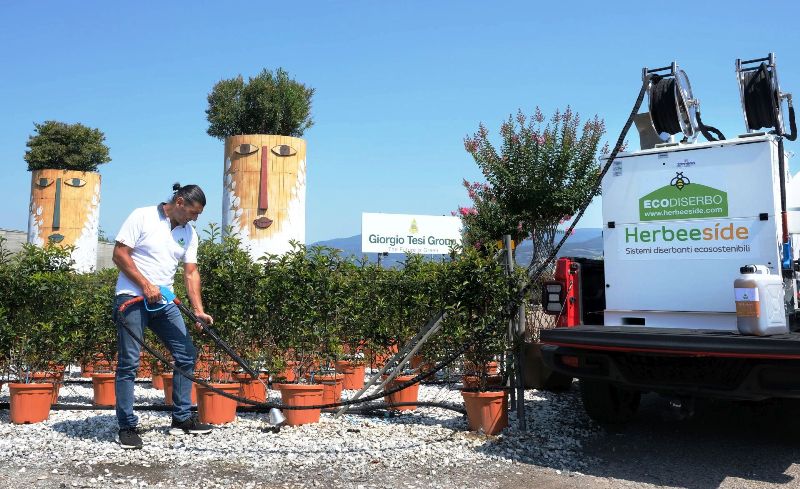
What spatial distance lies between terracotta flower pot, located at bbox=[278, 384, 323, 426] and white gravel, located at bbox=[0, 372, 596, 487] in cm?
9

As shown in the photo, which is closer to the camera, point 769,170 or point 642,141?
point 769,170

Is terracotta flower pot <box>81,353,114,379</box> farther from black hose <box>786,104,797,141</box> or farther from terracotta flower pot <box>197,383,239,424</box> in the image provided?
black hose <box>786,104,797,141</box>

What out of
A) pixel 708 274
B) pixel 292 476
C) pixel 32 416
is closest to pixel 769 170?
pixel 708 274

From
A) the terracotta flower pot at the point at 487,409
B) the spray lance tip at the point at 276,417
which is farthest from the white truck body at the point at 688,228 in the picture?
the spray lance tip at the point at 276,417

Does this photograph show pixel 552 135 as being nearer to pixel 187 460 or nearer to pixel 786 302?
pixel 786 302

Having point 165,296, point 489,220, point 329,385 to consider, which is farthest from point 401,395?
point 489,220

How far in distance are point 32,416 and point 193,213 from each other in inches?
91.1

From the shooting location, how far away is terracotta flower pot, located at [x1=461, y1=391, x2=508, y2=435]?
515cm

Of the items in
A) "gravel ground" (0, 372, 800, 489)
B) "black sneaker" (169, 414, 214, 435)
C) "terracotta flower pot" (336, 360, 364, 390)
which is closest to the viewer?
"gravel ground" (0, 372, 800, 489)

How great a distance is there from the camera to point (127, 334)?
15.6 feet

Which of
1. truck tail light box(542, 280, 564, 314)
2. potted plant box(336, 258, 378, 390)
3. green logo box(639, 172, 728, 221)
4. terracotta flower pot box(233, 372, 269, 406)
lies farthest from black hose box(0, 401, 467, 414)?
green logo box(639, 172, 728, 221)

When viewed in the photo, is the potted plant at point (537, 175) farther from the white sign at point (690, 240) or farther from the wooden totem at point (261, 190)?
the white sign at point (690, 240)

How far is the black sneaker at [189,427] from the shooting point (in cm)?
505

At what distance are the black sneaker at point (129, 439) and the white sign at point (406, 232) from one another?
17439mm
